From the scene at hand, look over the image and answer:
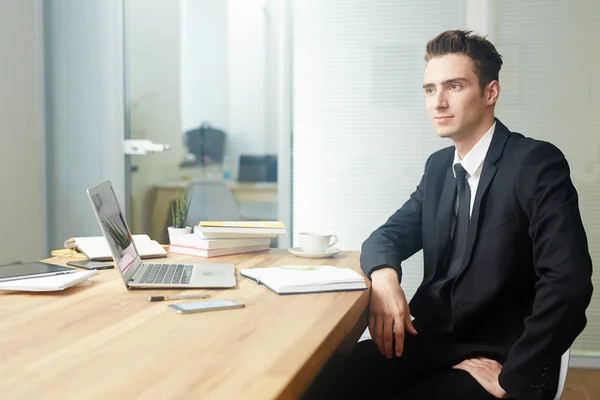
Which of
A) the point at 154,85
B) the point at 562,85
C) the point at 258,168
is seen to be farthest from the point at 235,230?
the point at 562,85

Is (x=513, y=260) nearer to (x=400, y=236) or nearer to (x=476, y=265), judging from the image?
(x=476, y=265)

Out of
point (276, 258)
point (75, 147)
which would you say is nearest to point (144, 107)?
point (75, 147)

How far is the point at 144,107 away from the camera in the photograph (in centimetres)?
375

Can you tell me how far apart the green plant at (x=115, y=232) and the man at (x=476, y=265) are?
638 mm

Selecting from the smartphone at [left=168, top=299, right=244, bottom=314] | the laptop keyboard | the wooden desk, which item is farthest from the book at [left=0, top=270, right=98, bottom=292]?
the smartphone at [left=168, top=299, right=244, bottom=314]

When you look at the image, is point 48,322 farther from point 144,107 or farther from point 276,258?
point 144,107

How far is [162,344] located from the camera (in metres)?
1.17

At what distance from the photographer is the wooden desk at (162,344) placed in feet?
3.13

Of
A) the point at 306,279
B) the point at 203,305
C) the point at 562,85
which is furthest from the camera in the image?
the point at 562,85

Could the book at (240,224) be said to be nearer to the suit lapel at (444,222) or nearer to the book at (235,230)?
the book at (235,230)

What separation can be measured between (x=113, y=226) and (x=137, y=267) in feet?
0.61

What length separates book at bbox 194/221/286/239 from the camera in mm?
2180

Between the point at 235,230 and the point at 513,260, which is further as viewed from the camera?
the point at 235,230

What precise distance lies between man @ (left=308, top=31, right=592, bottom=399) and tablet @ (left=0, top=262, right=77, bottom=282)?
779 mm
